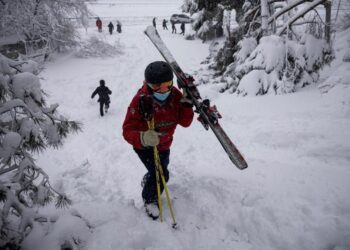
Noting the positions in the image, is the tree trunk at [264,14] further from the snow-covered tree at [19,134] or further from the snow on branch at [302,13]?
the snow-covered tree at [19,134]

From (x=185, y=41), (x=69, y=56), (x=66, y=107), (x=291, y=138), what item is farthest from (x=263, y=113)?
(x=185, y=41)

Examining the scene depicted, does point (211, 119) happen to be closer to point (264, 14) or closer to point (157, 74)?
point (157, 74)

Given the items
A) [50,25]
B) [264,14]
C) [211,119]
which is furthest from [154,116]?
[50,25]

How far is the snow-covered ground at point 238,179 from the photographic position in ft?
8.89

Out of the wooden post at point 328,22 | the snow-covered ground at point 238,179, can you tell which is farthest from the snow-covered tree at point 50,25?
the wooden post at point 328,22

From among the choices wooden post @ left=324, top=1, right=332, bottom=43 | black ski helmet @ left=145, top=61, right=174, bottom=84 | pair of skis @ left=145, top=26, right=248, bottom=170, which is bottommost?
pair of skis @ left=145, top=26, right=248, bottom=170

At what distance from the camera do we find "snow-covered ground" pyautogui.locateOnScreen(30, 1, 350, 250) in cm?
271

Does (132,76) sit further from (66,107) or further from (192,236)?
(192,236)

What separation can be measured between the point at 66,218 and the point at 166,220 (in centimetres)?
124

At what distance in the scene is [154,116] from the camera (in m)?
2.92

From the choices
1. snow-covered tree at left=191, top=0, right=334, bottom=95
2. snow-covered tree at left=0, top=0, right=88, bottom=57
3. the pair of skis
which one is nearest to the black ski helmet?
the pair of skis

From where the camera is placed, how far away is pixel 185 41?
21.3m

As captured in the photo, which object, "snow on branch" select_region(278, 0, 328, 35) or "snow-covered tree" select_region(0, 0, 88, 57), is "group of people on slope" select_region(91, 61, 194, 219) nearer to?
"snow on branch" select_region(278, 0, 328, 35)

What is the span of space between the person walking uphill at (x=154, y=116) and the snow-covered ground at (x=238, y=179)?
1.90 ft
